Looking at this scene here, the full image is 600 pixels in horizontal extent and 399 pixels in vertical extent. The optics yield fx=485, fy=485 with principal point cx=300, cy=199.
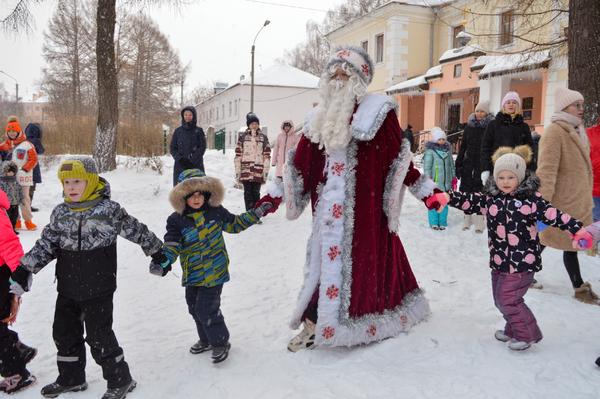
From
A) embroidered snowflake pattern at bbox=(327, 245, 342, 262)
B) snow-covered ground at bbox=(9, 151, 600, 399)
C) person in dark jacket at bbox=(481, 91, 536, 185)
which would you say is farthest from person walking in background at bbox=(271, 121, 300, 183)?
embroidered snowflake pattern at bbox=(327, 245, 342, 262)

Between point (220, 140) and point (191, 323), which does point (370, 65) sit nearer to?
point (191, 323)

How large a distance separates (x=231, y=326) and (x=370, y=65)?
253cm

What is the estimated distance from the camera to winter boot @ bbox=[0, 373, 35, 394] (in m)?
3.20

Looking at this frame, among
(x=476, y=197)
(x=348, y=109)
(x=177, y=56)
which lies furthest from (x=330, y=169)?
(x=177, y=56)

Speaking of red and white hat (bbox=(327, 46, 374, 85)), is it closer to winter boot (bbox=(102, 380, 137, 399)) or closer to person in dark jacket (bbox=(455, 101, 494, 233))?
winter boot (bbox=(102, 380, 137, 399))

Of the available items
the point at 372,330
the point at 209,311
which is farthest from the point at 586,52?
the point at 209,311

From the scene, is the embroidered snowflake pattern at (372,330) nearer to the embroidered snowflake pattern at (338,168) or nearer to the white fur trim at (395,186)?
the white fur trim at (395,186)

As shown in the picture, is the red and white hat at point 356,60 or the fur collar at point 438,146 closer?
the red and white hat at point 356,60

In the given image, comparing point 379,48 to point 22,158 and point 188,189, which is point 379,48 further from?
point 188,189

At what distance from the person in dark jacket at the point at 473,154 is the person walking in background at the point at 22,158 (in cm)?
692

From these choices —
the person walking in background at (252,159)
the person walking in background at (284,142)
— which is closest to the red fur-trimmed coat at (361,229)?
the person walking in background at (252,159)

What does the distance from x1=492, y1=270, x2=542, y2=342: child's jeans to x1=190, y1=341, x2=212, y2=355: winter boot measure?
7.35 feet

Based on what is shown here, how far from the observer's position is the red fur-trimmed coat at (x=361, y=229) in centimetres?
348

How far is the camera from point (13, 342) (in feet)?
10.7
